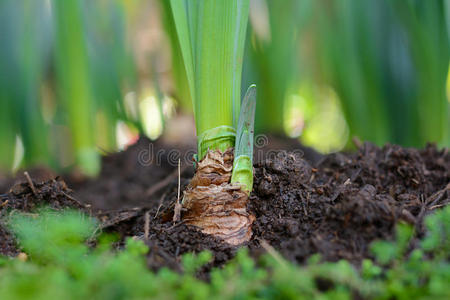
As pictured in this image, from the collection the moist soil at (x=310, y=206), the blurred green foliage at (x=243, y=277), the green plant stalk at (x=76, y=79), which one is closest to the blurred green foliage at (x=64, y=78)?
the green plant stalk at (x=76, y=79)

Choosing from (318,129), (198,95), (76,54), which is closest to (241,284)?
(198,95)

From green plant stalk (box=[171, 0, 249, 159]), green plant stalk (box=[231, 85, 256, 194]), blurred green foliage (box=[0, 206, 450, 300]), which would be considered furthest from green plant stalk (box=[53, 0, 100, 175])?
blurred green foliage (box=[0, 206, 450, 300])

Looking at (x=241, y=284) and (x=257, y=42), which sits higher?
(x=257, y=42)

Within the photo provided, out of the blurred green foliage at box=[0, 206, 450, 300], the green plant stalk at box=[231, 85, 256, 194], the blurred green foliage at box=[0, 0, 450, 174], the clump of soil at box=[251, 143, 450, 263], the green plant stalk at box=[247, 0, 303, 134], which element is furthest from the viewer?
the green plant stalk at box=[247, 0, 303, 134]

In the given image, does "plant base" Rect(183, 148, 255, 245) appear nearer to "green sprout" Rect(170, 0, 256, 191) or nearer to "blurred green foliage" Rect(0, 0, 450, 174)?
"green sprout" Rect(170, 0, 256, 191)

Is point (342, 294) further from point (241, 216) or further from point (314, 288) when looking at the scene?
point (241, 216)

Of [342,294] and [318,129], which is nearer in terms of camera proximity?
[342,294]

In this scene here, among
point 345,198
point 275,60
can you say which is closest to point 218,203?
point 345,198
